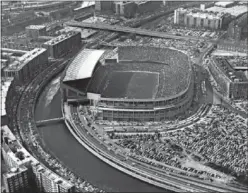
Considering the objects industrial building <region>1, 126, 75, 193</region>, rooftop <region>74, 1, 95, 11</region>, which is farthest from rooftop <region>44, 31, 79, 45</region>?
industrial building <region>1, 126, 75, 193</region>

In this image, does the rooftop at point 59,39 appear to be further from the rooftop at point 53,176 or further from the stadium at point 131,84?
the rooftop at point 53,176

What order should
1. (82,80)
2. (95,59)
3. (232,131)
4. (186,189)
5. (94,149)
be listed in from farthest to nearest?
(95,59)
(82,80)
(232,131)
(94,149)
(186,189)

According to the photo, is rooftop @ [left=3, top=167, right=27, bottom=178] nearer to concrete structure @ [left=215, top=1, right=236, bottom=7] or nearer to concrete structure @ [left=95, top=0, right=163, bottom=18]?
concrete structure @ [left=95, top=0, right=163, bottom=18]

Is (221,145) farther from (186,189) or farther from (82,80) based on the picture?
(82,80)

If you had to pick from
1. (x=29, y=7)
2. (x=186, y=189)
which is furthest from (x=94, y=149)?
(x=29, y=7)

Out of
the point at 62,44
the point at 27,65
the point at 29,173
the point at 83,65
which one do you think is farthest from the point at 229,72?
the point at 29,173

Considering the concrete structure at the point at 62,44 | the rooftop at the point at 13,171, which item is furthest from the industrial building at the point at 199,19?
the rooftop at the point at 13,171

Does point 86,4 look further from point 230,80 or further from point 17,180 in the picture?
point 17,180
